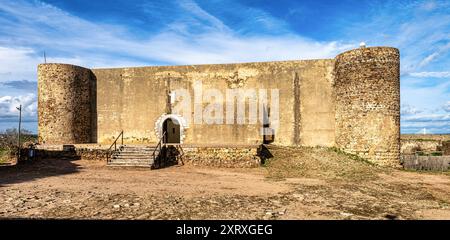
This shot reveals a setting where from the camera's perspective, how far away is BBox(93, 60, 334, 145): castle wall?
15328 mm

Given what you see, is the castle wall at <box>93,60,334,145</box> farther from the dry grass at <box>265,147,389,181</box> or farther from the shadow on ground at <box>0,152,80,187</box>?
the shadow on ground at <box>0,152,80,187</box>

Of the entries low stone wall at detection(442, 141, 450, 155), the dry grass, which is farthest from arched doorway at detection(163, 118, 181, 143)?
low stone wall at detection(442, 141, 450, 155)

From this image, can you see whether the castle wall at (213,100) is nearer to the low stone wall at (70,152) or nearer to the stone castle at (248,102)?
the stone castle at (248,102)

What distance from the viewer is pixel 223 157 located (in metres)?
13.3

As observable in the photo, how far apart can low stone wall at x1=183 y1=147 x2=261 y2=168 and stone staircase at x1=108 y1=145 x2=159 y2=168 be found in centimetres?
154

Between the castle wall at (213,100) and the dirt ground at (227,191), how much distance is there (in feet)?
7.90

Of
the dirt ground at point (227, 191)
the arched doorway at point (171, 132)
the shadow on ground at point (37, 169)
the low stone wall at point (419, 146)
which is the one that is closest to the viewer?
the dirt ground at point (227, 191)

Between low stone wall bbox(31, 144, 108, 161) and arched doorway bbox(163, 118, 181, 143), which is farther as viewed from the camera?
arched doorway bbox(163, 118, 181, 143)

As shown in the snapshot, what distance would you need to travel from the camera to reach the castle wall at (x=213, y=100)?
50.3 feet

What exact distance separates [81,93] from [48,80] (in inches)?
67.2

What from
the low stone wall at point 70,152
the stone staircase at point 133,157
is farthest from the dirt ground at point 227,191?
the low stone wall at point 70,152

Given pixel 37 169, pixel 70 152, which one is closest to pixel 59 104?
pixel 70 152

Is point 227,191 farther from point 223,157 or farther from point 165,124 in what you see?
point 165,124
